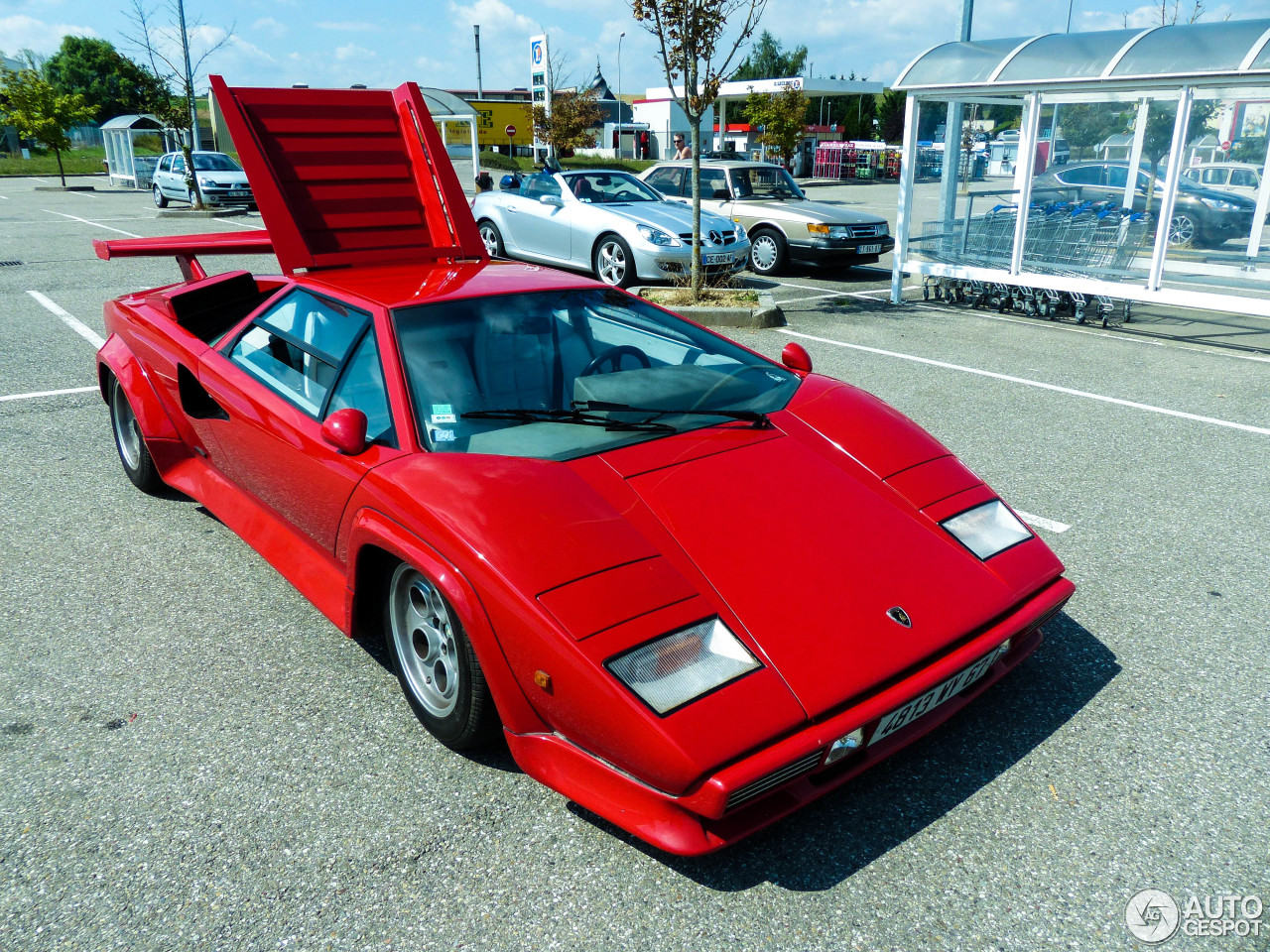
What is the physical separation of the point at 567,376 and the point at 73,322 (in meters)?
8.06

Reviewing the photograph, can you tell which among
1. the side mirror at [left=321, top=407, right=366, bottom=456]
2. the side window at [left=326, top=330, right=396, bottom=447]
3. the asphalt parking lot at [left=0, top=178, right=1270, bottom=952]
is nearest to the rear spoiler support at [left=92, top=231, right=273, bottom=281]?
the asphalt parking lot at [left=0, top=178, right=1270, bottom=952]

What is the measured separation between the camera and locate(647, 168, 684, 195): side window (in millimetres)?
13891

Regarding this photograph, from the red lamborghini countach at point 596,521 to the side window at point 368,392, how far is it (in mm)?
11

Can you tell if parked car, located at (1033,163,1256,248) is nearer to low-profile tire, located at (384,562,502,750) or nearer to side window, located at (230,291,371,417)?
side window, located at (230,291,371,417)

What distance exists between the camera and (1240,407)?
254 inches

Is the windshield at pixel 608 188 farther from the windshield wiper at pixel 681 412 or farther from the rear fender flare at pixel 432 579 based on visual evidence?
the rear fender flare at pixel 432 579

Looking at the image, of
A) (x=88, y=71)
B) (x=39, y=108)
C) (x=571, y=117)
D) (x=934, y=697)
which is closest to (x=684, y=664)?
(x=934, y=697)

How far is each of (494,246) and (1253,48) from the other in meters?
9.21

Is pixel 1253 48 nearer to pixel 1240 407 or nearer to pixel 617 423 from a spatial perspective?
pixel 1240 407

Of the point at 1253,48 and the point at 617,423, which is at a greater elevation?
the point at 1253,48

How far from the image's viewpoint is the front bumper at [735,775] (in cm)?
200

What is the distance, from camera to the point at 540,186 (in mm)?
12211

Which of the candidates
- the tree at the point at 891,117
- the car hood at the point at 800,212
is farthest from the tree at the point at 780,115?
the car hood at the point at 800,212

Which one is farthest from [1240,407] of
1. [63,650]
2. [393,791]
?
[63,650]
